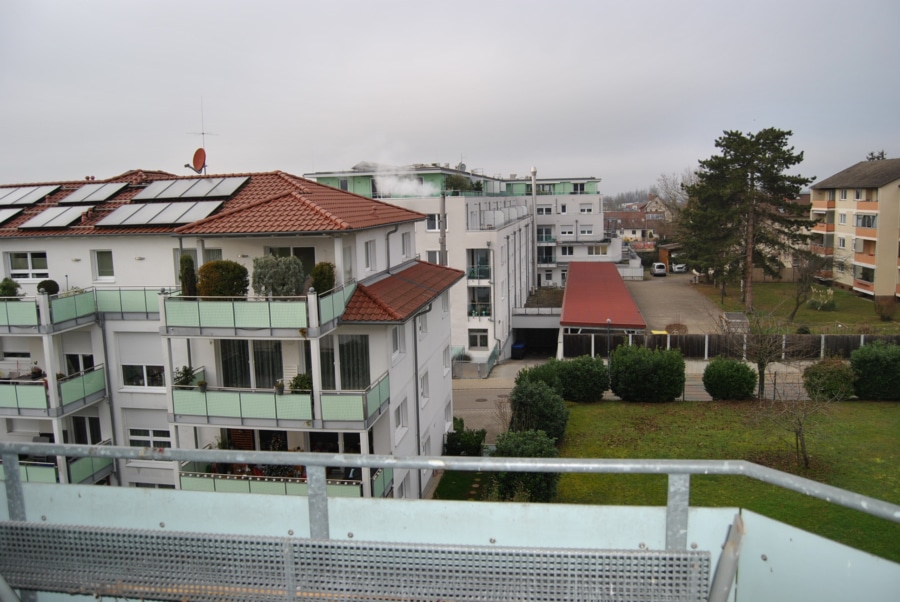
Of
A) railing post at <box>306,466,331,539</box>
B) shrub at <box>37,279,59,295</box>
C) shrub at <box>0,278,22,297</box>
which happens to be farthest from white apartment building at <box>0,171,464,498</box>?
railing post at <box>306,466,331,539</box>

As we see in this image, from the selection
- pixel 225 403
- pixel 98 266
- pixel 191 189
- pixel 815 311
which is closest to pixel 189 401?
pixel 225 403

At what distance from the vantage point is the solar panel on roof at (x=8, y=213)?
2083 cm

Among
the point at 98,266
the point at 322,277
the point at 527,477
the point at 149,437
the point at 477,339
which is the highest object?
the point at 98,266

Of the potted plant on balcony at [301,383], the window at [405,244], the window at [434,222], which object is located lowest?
the potted plant on balcony at [301,383]

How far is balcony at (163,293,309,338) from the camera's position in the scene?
50.5 ft

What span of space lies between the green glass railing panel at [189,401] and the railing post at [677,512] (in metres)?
14.2

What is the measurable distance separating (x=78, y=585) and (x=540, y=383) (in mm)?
20030

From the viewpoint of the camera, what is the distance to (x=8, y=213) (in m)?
21.2

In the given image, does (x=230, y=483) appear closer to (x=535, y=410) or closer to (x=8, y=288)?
(x=8, y=288)

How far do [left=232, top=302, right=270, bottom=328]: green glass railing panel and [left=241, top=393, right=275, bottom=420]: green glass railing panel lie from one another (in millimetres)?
1597

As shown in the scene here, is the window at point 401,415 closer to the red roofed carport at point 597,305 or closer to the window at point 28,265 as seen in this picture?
the window at point 28,265

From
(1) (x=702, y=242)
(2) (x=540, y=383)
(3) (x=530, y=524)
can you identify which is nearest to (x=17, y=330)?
(2) (x=540, y=383)

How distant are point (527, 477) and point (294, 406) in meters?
6.08

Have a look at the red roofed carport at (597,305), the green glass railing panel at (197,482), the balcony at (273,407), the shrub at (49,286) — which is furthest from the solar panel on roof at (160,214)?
the red roofed carport at (597,305)
